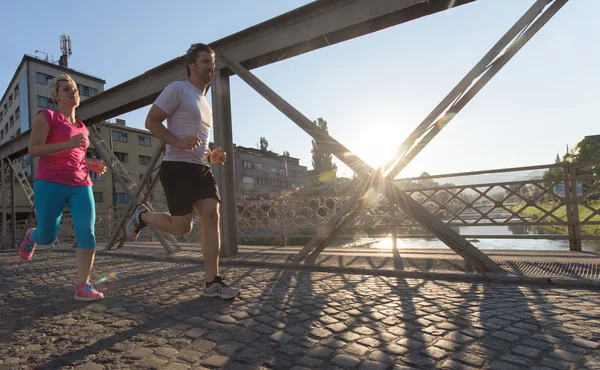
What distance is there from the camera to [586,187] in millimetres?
5285

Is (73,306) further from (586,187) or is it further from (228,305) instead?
(586,187)

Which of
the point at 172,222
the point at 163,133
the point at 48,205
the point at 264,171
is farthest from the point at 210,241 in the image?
the point at 264,171

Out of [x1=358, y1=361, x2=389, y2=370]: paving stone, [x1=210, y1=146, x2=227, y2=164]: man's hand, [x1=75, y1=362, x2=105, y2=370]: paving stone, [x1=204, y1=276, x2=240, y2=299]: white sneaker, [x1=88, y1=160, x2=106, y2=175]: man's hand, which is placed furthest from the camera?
[x1=88, y1=160, x2=106, y2=175]: man's hand

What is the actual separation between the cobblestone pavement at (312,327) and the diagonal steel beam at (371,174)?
0.49 metres

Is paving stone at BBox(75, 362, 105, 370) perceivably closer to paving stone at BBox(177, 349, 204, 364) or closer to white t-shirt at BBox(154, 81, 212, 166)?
paving stone at BBox(177, 349, 204, 364)

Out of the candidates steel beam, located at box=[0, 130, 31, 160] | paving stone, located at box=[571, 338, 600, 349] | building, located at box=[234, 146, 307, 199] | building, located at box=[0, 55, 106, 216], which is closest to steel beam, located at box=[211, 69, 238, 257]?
paving stone, located at box=[571, 338, 600, 349]

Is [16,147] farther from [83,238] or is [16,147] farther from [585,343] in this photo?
[585,343]

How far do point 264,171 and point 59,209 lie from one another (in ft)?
199

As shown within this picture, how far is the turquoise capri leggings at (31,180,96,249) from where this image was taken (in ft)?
9.82

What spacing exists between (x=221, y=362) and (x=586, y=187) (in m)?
6.07

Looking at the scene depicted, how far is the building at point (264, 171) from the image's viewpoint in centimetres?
5552

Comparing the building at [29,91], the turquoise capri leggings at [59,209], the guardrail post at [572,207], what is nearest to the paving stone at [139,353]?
the turquoise capri leggings at [59,209]

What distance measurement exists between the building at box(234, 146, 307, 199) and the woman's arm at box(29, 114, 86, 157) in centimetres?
4597

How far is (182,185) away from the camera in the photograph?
9.32ft
